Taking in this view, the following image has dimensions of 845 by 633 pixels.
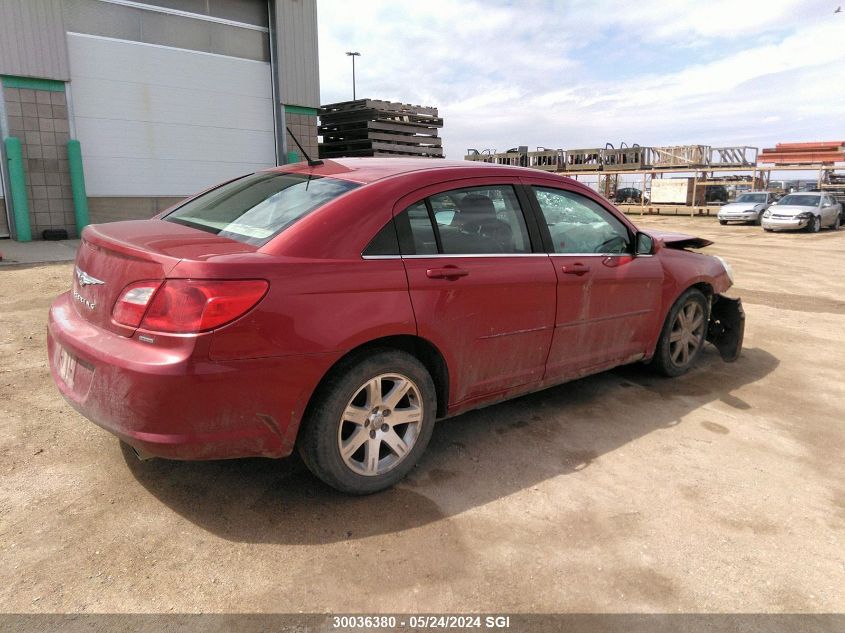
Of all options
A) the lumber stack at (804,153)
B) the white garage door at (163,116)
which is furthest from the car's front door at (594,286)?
the lumber stack at (804,153)

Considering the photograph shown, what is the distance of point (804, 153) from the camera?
37594 millimetres

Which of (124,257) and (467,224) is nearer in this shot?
(124,257)

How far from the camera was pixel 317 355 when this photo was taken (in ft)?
8.14

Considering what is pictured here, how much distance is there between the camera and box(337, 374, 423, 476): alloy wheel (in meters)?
2.71

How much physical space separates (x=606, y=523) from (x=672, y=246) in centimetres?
271

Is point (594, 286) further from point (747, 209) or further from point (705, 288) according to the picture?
point (747, 209)

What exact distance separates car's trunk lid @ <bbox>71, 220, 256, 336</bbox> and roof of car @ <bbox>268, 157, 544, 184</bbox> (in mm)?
733

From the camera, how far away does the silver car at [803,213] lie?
814 inches

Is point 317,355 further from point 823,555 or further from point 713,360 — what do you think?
point 713,360

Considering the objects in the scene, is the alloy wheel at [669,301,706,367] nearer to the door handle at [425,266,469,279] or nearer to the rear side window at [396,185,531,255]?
the rear side window at [396,185,531,255]

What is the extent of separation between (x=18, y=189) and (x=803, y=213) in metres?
22.9

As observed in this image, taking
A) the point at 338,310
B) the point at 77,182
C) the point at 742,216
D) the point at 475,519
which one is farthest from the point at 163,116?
the point at 742,216

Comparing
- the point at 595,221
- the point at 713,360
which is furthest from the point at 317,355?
the point at 713,360

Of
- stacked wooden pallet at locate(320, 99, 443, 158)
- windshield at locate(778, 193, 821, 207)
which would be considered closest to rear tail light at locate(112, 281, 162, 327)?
stacked wooden pallet at locate(320, 99, 443, 158)
